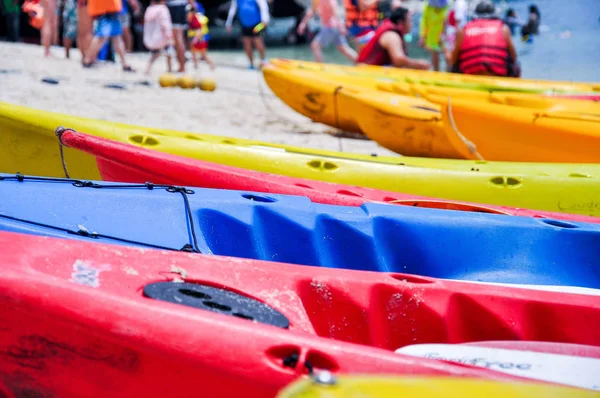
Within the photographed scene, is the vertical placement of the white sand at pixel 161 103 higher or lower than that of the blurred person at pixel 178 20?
lower

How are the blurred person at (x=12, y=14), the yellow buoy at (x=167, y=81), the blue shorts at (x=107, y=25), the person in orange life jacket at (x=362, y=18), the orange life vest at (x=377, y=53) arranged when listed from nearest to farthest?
the orange life vest at (x=377, y=53)
the yellow buoy at (x=167, y=81)
the blue shorts at (x=107, y=25)
the person in orange life jacket at (x=362, y=18)
the blurred person at (x=12, y=14)

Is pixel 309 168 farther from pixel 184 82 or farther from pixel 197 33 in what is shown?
pixel 197 33

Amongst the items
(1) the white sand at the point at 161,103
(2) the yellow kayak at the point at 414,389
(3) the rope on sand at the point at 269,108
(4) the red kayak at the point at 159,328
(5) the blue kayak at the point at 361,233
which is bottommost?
(3) the rope on sand at the point at 269,108

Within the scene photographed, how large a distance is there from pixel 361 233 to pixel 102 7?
678 cm

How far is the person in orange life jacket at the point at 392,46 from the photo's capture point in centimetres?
742

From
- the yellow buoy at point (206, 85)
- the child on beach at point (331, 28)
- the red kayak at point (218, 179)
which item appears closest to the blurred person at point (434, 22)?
the child on beach at point (331, 28)

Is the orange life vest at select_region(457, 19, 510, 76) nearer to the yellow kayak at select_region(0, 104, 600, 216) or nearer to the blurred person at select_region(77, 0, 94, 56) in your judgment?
the yellow kayak at select_region(0, 104, 600, 216)

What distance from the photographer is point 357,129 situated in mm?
6188

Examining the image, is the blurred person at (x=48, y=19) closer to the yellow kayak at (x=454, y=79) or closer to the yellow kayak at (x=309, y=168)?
the yellow kayak at (x=454, y=79)

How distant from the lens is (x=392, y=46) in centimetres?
746

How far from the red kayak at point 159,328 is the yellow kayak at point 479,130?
3.38 meters

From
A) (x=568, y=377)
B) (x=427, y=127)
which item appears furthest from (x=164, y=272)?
(x=427, y=127)

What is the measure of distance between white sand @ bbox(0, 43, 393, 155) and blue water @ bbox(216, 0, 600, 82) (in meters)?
6.24

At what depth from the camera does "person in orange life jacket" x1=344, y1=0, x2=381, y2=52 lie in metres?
8.63
